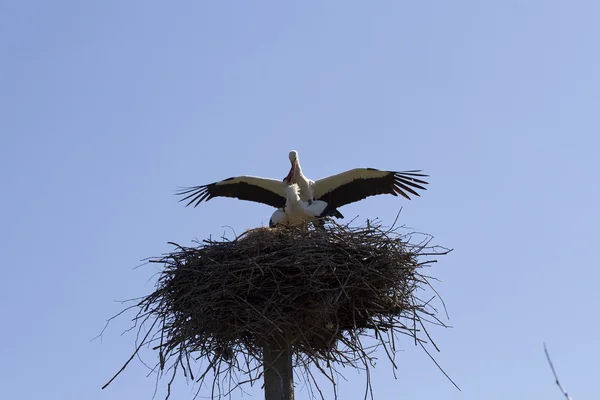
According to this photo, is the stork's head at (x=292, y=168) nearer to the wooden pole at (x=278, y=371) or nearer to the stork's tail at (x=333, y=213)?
the stork's tail at (x=333, y=213)

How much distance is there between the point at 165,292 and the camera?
31.4 ft

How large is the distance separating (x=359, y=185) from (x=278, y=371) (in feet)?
10.2

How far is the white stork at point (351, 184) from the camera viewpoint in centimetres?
1189

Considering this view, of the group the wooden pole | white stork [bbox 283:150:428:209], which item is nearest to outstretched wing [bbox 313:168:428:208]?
white stork [bbox 283:150:428:209]

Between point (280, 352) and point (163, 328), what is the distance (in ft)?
3.36

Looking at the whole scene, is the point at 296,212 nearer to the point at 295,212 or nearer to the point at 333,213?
the point at 295,212

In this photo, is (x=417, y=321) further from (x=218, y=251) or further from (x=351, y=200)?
(x=351, y=200)

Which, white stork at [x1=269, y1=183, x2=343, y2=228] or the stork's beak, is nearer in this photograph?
white stork at [x1=269, y1=183, x2=343, y2=228]

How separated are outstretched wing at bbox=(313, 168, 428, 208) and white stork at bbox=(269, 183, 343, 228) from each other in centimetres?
55

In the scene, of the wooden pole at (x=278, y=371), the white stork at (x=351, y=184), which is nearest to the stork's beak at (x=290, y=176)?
the white stork at (x=351, y=184)

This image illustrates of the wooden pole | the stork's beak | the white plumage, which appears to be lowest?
the wooden pole

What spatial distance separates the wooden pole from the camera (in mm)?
9523

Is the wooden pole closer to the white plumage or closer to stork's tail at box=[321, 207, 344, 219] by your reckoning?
the white plumage

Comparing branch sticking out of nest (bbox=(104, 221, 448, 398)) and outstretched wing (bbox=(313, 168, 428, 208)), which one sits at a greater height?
outstretched wing (bbox=(313, 168, 428, 208))
